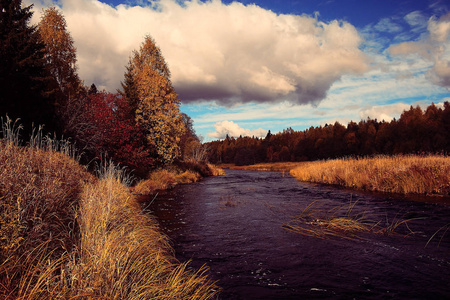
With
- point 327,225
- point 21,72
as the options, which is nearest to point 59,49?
point 21,72

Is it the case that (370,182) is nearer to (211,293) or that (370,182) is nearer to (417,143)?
(211,293)

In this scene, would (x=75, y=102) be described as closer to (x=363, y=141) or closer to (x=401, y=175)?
(x=401, y=175)

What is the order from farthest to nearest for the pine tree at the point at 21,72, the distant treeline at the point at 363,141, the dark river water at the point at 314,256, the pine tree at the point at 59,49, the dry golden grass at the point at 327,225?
the distant treeline at the point at 363,141 < the pine tree at the point at 59,49 < the pine tree at the point at 21,72 < the dry golden grass at the point at 327,225 < the dark river water at the point at 314,256

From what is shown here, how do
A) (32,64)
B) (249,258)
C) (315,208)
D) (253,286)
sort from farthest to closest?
(32,64), (315,208), (249,258), (253,286)

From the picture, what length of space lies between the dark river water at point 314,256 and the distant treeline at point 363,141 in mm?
19442

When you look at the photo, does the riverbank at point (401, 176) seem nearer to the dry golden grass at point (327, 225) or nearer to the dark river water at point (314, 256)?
the dark river water at point (314, 256)

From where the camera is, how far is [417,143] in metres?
52.7

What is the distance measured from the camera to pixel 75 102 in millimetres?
20031

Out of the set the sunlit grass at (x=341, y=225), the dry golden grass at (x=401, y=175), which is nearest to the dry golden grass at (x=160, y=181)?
the sunlit grass at (x=341, y=225)

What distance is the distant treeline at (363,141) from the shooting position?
Answer: 5151 centimetres

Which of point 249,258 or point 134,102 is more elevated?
point 134,102

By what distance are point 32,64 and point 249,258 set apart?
18228 millimetres

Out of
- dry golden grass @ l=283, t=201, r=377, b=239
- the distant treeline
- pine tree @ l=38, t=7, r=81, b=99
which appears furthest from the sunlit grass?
pine tree @ l=38, t=7, r=81, b=99

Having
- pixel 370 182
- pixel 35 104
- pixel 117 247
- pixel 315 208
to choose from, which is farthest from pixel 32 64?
pixel 370 182
